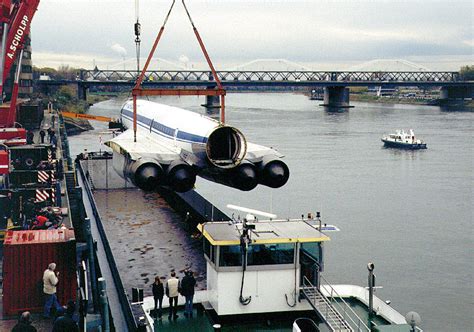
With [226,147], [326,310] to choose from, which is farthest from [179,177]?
[326,310]

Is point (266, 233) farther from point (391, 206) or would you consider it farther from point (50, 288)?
point (391, 206)

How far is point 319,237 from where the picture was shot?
1656 centimetres

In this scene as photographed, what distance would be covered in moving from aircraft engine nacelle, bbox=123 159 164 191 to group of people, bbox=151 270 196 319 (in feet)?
35.9

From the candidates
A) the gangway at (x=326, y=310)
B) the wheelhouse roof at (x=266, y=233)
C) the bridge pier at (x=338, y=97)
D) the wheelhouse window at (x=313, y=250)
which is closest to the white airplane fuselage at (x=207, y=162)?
the wheelhouse roof at (x=266, y=233)

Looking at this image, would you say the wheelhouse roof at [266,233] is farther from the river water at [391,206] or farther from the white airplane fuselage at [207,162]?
the white airplane fuselage at [207,162]

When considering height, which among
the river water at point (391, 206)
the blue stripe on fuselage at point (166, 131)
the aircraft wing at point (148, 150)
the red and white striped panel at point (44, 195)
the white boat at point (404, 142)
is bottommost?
the river water at point (391, 206)

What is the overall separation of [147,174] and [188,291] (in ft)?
38.3

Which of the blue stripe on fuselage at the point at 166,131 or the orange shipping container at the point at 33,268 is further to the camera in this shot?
the blue stripe on fuselage at the point at 166,131

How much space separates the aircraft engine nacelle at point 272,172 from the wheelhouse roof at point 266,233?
1039 cm

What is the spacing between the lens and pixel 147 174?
27.3 metres

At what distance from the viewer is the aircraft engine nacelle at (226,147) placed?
27.7 metres

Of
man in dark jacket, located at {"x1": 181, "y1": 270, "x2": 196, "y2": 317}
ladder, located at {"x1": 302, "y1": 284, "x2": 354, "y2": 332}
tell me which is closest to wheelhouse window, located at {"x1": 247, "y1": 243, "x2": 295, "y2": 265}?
ladder, located at {"x1": 302, "y1": 284, "x2": 354, "y2": 332}

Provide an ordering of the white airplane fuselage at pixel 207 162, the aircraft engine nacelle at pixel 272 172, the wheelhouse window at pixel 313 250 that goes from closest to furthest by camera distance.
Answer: the wheelhouse window at pixel 313 250 < the white airplane fuselage at pixel 207 162 < the aircraft engine nacelle at pixel 272 172

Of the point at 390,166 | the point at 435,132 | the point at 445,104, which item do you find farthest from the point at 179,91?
the point at 445,104
